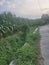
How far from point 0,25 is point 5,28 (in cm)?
62

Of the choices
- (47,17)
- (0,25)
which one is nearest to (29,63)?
(0,25)

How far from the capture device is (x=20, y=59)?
375 inches

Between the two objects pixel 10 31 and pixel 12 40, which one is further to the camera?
pixel 10 31

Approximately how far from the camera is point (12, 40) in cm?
1573

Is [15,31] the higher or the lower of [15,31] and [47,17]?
the higher

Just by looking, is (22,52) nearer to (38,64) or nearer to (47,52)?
(38,64)

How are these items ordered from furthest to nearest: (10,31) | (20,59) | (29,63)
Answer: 1. (10,31)
2. (20,59)
3. (29,63)

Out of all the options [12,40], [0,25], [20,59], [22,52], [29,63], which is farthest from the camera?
[0,25]

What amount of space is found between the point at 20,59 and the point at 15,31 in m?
13.0

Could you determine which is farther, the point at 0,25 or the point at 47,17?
the point at 47,17

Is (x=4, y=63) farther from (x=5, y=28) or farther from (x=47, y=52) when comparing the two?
(x=5, y=28)

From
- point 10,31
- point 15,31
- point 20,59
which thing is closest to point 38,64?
point 20,59

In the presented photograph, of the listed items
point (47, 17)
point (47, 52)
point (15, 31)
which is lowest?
point (47, 17)

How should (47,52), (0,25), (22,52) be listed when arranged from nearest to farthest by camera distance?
1. (22,52)
2. (47,52)
3. (0,25)
